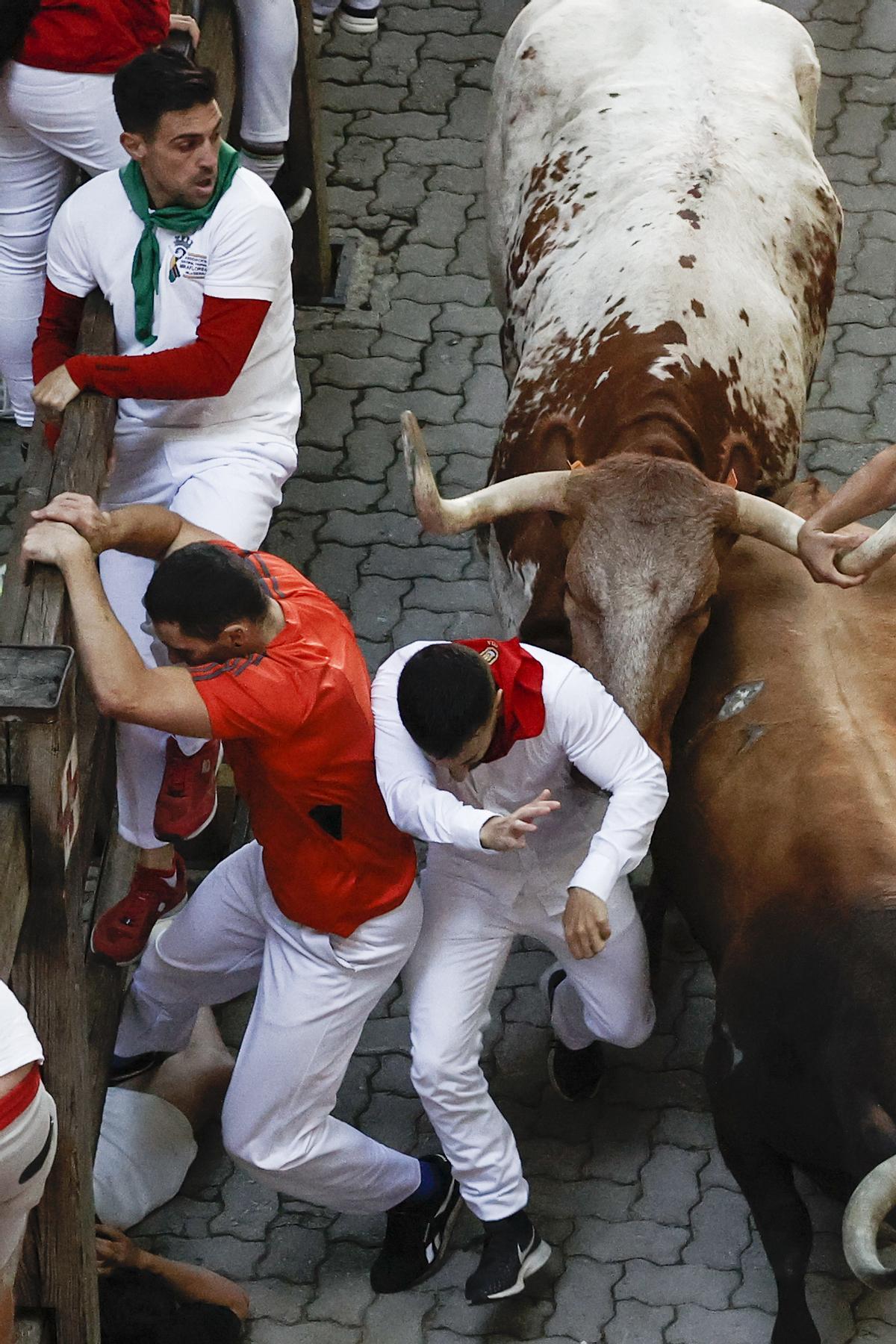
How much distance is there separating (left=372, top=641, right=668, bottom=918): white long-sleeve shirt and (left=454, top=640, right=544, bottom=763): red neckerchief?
4cm

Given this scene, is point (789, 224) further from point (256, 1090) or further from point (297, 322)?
point (256, 1090)

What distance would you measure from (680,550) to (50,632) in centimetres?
173

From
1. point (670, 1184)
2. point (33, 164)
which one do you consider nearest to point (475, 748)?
point (670, 1184)

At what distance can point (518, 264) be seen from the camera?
20.0 feet

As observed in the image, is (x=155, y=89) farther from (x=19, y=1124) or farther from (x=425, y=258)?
(x=425, y=258)

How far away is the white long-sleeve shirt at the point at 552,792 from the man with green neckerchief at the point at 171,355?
0.63 m

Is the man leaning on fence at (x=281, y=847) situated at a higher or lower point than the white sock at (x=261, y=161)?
lower

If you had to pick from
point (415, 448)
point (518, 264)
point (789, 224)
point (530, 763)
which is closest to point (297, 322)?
point (518, 264)

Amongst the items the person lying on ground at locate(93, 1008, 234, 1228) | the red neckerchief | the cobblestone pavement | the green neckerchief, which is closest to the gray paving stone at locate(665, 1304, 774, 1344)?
the cobblestone pavement

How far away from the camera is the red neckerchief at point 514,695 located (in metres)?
3.93

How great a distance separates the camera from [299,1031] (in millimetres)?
4070

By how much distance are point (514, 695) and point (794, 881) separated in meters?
0.87

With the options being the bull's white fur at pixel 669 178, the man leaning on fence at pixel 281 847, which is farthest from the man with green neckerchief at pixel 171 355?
the bull's white fur at pixel 669 178

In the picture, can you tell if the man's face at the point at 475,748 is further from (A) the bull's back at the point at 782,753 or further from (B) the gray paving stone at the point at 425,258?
(B) the gray paving stone at the point at 425,258
